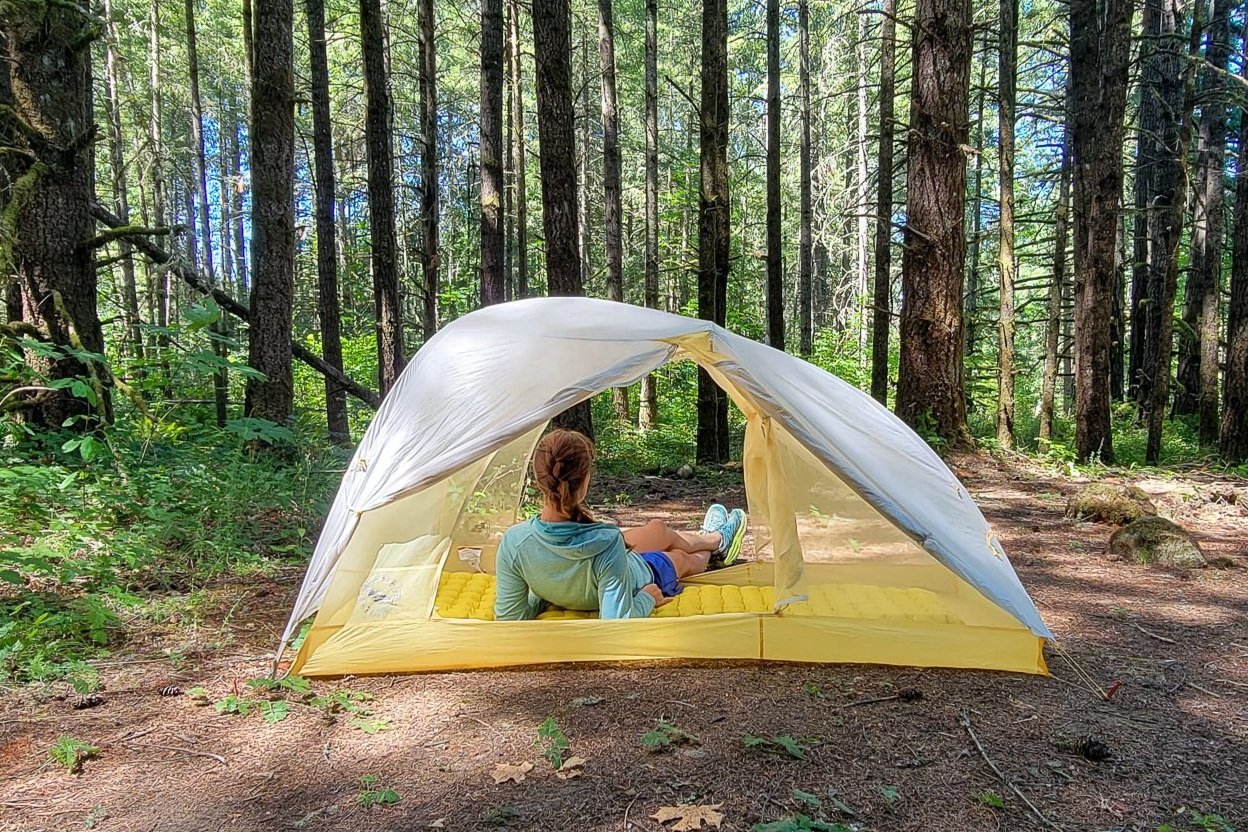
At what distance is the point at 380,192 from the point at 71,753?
22.2 ft

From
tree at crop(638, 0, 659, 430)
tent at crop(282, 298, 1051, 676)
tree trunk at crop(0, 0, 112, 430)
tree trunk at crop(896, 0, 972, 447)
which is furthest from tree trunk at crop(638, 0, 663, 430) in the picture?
tent at crop(282, 298, 1051, 676)

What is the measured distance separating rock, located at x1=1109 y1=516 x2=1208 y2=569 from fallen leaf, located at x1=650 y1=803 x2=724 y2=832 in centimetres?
397

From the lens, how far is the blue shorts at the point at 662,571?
12.6ft

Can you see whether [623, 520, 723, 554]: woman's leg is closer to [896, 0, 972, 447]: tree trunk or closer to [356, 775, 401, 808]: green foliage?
[356, 775, 401, 808]: green foliage

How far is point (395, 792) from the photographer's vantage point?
2.25 metres

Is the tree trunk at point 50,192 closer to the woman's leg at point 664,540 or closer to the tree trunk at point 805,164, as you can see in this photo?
the woman's leg at point 664,540

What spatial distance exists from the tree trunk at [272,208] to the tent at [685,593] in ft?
8.86

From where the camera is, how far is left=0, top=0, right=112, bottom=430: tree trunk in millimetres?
4371

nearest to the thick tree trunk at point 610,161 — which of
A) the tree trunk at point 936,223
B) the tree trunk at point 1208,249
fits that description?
the tree trunk at point 936,223

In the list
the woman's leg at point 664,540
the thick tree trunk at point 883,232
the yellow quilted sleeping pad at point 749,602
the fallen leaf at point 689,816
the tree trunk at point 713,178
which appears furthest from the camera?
the thick tree trunk at point 883,232

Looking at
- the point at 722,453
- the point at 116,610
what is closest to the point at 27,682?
the point at 116,610

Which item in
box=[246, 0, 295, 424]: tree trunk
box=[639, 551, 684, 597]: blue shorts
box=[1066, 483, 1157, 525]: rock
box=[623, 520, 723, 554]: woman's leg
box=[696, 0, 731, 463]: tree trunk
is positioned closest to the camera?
box=[639, 551, 684, 597]: blue shorts

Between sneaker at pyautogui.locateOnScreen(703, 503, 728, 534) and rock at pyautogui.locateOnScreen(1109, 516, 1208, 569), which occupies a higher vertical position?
sneaker at pyautogui.locateOnScreen(703, 503, 728, 534)

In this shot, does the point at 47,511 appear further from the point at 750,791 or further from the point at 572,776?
the point at 750,791
